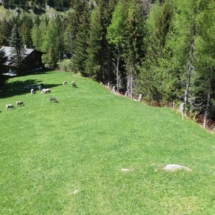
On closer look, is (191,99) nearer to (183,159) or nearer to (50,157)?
(183,159)

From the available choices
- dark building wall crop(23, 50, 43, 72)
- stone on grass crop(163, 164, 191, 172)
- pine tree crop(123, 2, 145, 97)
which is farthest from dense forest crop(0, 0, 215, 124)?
stone on grass crop(163, 164, 191, 172)

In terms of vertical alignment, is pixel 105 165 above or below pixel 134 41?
below

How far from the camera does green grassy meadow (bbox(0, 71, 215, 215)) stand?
12.5 meters

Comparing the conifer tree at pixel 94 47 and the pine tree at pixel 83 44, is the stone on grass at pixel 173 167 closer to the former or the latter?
the conifer tree at pixel 94 47

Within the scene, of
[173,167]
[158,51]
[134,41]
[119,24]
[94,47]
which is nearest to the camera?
[173,167]

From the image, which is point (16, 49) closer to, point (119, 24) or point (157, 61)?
point (119, 24)

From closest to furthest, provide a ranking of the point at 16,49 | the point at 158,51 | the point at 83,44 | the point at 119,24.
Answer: the point at 158,51, the point at 119,24, the point at 83,44, the point at 16,49

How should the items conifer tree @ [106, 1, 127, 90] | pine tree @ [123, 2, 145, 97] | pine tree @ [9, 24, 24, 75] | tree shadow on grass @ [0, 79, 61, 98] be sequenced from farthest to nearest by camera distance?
Result: pine tree @ [9, 24, 24, 75] → tree shadow on grass @ [0, 79, 61, 98] → conifer tree @ [106, 1, 127, 90] → pine tree @ [123, 2, 145, 97]

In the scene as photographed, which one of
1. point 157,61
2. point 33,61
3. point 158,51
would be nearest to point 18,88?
point 157,61

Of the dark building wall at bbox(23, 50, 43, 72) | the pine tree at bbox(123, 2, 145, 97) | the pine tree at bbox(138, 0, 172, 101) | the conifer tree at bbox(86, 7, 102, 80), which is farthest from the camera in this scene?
the dark building wall at bbox(23, 50, 43, 72)

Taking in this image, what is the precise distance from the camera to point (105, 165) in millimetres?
16281

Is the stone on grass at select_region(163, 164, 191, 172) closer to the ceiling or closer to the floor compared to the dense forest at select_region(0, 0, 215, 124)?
closer to the floor

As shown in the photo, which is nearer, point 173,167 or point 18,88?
point 173,167

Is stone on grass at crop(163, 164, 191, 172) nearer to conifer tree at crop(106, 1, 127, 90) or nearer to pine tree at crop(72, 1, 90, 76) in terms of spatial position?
conifer tree at crop(106, 1, 127, 90)
